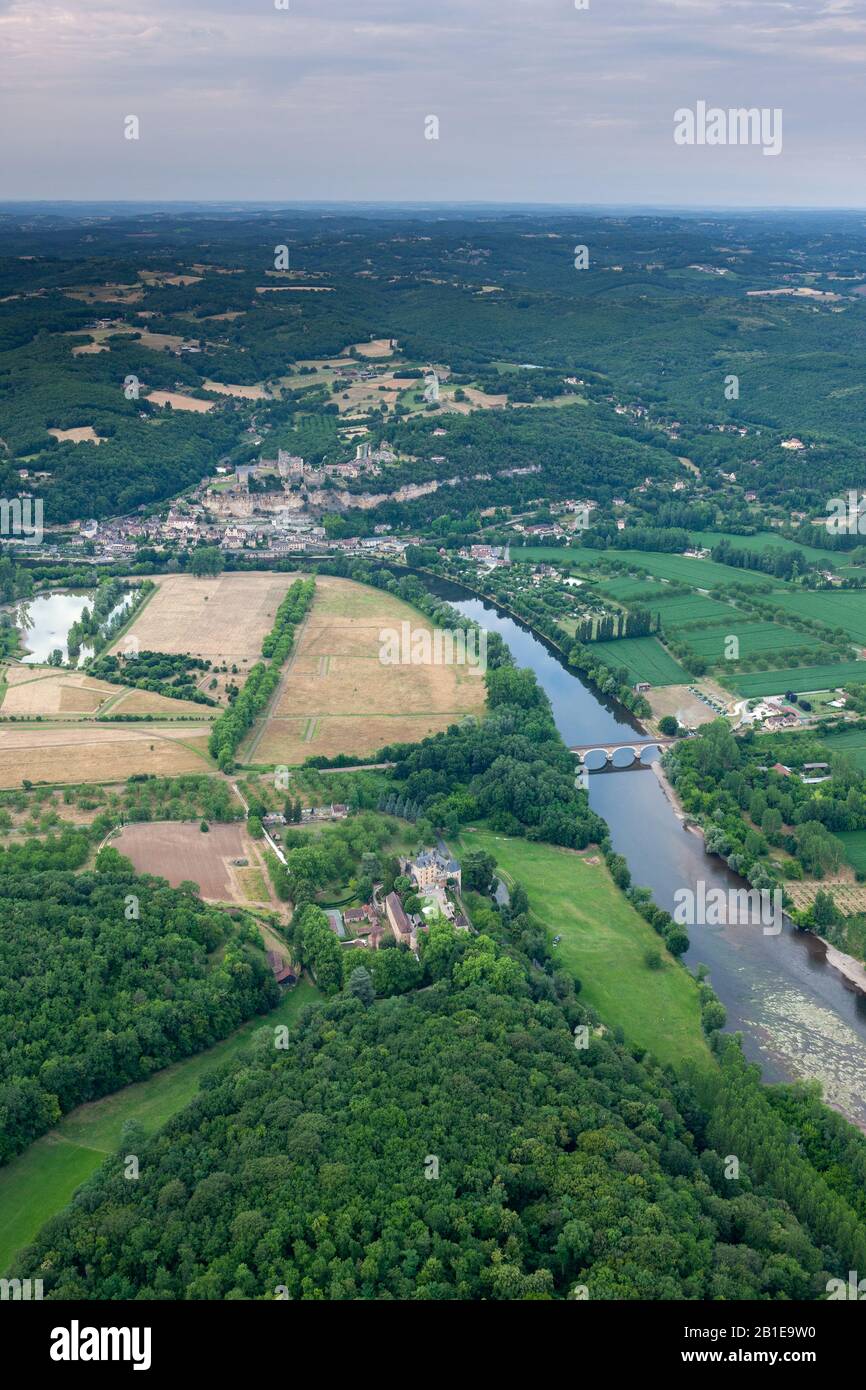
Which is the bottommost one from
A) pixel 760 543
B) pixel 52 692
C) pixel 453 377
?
pixel 52 692

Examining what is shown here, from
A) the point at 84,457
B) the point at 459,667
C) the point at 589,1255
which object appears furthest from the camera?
the point at 84,457

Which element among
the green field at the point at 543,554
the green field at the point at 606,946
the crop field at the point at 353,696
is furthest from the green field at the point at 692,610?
the green field at the point at 606,946

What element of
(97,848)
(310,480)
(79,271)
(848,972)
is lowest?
(848,972)

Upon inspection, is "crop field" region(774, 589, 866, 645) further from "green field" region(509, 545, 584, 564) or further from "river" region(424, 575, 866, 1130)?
"river" region(424, 575, 866, 1130)

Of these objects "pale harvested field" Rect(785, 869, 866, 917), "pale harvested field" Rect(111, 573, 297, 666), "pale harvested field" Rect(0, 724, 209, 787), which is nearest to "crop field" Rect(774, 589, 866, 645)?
"pale harvested field" Rect(785, 869, 866, 917)

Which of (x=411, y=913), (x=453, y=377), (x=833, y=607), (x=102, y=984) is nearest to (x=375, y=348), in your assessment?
(x=453, y=377)

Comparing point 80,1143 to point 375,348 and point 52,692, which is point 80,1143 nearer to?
point 52,692

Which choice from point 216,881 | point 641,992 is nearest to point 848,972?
point 641,992

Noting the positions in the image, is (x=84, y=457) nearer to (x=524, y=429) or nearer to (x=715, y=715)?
(x=524, y=429)
